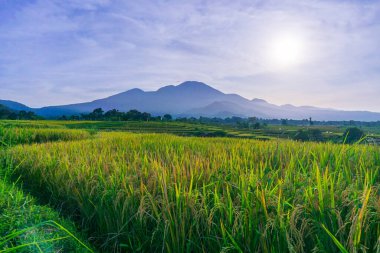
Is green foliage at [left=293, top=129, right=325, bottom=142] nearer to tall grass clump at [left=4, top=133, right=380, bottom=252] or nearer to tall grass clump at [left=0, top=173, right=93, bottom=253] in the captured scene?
tall grass clump at [left=4, top=133, right=380, bottom=252]

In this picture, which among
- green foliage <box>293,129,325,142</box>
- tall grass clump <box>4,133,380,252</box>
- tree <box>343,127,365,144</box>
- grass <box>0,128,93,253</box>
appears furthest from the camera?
green foliage <box>293,129,325,142</box>

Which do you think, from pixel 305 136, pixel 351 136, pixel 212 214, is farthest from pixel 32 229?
pixel 351 136

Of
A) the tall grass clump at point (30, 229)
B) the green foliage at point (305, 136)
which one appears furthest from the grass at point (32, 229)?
the green foliage at point (305, 136)

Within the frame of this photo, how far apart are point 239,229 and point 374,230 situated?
1032mm

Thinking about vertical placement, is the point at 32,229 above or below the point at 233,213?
below

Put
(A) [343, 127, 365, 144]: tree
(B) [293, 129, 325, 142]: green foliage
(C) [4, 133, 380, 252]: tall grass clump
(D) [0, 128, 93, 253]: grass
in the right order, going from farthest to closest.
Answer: (B) [293, 129, 325, 142]: green foliage
(A) [343, 127, 365, 144]: tree
(D) [0, 128, 93, 253]: grass
(C) [4, 133, 380, 252]: tall grass clump

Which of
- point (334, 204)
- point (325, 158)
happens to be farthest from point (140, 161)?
point (334, 204)

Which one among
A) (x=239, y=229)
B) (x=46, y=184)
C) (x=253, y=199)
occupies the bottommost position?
(x=46, y=184)

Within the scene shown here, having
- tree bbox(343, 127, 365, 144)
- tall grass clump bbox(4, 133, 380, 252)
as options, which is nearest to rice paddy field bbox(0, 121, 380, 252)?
tall grass clump bbox(4, 133, 380, 252)

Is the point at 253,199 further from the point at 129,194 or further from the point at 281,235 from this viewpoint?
the point at 129,194

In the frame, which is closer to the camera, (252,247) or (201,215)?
(252,247)

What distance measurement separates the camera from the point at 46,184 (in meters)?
5.28

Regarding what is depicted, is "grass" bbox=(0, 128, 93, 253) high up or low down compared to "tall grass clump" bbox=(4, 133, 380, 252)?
down

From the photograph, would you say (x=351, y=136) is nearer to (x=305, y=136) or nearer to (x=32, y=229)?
(x=305, y=136)
